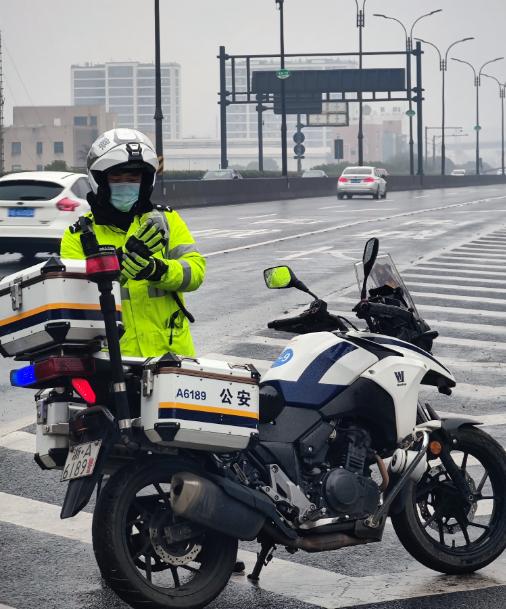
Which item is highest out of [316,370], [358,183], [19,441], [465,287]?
[358,183]

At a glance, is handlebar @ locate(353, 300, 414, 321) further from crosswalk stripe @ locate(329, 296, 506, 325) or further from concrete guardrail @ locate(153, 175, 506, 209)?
concrete guardrail @ locate(153, 175, 506, 209)

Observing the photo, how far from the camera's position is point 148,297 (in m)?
5.55

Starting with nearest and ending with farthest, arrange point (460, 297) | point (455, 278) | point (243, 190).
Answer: point (460, 297) < point (455, 278) < point (243, 190)

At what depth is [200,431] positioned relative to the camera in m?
4.90

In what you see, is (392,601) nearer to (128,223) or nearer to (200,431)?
(200,431)

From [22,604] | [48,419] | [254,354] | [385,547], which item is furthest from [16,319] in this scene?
[254,354]

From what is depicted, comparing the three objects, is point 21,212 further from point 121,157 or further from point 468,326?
point 121,157

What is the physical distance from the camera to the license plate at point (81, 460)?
4.82 m

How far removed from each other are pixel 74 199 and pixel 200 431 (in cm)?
1708

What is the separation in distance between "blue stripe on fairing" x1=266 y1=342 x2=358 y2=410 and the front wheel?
25.3 inches

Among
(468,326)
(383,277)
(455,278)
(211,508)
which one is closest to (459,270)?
(455,278)

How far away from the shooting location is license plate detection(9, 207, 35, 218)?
21.6m

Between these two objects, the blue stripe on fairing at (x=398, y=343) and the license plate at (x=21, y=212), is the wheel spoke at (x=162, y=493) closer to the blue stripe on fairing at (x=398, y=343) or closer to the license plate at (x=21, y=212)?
the blue stripe on fairing at (x=398, y=343)

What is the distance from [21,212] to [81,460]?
17.1 meters
